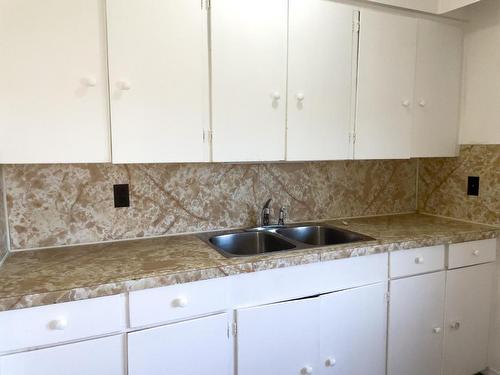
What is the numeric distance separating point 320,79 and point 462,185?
1262 mm

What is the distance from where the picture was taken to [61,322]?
1.23 m

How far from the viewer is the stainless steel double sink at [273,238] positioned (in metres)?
1.94

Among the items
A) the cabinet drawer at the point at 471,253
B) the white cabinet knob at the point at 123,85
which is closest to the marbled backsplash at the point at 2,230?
the white cabinet knob at the point at 123,85

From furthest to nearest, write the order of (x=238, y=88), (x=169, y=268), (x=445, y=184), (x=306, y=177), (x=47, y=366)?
(x=445, y=184) → (x=306, y=177) → (x=238, y=88) → (x=169, y=268) → (x=47, y=366)

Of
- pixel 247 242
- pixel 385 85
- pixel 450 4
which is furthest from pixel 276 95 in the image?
pixel 450 4

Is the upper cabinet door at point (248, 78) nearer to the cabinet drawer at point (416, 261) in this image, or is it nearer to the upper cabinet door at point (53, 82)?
the upper cabinet door at point (53, 82)

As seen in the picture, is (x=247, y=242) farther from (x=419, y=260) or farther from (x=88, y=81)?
(x=88, y=81)

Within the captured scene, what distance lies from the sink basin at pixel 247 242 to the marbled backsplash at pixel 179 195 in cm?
11

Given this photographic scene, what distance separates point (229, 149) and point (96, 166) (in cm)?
67

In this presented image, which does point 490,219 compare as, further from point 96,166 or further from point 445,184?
point 96,166

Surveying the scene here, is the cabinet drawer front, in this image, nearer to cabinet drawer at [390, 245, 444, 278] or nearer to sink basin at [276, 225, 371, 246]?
sink basin at [276, 225, 371, 246]

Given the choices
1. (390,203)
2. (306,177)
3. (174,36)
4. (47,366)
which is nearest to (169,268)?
(47,366)

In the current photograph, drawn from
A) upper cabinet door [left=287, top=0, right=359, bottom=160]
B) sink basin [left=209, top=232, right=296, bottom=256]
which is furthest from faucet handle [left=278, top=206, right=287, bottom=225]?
upper cabinet door [left=287, top=0, right=359, bottom=160]

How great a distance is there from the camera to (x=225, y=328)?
1491 millimetres
